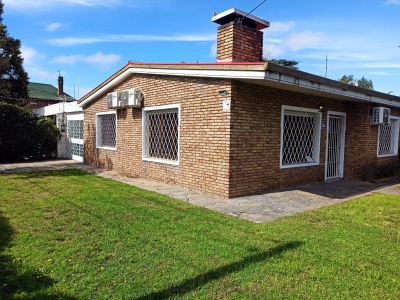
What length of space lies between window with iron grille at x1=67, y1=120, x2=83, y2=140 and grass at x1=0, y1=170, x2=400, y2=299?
8.93m

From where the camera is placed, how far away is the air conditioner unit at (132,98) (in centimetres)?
965

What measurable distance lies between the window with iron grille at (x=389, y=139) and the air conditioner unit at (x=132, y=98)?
8.87m

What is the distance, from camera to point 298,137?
28.8 ft

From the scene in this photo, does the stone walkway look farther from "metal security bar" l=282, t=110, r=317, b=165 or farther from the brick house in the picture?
"metal security bar" l=282, t=110, r=317, b=165

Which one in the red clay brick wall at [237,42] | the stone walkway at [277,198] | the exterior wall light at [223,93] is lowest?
the stone walkway at [277,198]

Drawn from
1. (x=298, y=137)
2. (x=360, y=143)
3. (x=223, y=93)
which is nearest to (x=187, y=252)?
(x=223, y=93)

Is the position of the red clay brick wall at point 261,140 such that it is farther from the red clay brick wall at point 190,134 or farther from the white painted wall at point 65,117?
the white painted wall at point 65,117

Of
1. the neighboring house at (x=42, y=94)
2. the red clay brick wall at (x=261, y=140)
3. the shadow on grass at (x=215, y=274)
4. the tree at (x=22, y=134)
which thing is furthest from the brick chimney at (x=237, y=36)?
the neighboring house at (x=42, y=94)

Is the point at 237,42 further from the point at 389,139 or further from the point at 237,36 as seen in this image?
the point at 389,139

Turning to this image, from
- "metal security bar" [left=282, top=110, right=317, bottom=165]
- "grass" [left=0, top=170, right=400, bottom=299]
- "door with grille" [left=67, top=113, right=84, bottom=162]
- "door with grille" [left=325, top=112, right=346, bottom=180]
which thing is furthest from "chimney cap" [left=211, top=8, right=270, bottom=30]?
"door with grille" [left=67, top=113, right=84, bottom=162]

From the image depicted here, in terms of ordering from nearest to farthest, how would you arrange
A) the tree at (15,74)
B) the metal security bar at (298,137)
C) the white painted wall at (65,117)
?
the metal security bar at (298,137) → the white painted wall at (65,117) → the tree at (15,74)

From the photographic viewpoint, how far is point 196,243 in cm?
408

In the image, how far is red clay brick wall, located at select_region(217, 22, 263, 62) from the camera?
7.79m

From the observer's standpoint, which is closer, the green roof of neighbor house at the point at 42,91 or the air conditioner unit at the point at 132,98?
the air conditioner unit at the point at 132,98
